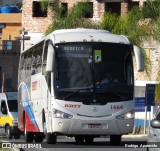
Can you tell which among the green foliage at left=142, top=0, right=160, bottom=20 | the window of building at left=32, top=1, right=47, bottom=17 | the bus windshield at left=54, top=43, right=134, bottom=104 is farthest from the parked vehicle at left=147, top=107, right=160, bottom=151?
the window of building at left=32, top=1, right=47, bottom=17

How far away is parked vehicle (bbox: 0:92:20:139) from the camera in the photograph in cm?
4084

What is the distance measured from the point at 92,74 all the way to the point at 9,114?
1632 cm

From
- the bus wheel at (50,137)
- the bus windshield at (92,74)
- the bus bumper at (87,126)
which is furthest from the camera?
the bus wheel at (50,137)

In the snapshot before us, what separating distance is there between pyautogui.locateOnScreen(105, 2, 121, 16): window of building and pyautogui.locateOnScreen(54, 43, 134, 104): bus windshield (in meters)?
42.6

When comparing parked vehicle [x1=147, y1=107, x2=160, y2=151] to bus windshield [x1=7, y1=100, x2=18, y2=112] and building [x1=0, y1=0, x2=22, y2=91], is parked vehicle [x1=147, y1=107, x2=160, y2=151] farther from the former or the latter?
building [x1=0, y1=0, x2=22, y2=91]

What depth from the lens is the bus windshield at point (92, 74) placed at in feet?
86.4

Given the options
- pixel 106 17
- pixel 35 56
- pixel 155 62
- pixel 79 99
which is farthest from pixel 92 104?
pixel 155 62

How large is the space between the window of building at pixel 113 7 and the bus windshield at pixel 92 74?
42.6 meters

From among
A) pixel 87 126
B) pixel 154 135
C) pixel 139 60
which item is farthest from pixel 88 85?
pixel 154 135

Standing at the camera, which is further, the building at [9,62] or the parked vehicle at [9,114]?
the building at [9,62]

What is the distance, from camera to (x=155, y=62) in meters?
66.1

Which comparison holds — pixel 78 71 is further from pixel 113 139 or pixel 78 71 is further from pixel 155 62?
pixel 155 62

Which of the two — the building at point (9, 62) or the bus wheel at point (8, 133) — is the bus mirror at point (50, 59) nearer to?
the bus wheel at point (8, 133)

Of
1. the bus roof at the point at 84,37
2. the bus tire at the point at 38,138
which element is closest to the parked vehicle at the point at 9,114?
the bus tire at the point at 38,138
